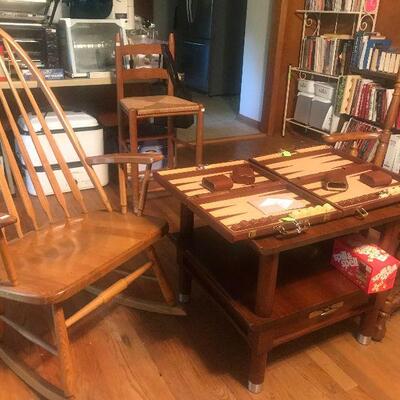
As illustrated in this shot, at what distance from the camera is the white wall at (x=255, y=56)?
4.00m

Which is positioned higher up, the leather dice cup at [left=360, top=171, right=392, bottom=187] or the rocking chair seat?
the leather dice cup at [left=360, top=171, right=392, bottom=187]

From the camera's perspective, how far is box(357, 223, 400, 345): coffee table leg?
4.78 feet

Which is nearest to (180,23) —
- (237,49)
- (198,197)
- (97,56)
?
(237,49)

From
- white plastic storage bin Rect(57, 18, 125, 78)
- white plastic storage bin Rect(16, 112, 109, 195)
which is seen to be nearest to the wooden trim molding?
white plastic storage bin Rect(57, 18, 125, 78)

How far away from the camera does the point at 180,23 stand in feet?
19.3

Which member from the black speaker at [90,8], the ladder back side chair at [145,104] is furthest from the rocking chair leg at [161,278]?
the black speaker at [90,8]

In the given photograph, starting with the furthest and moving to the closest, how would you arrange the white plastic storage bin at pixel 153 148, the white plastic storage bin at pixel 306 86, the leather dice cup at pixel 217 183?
the white plastic storage bin at pixel 306 86
the white plastic storage bin at pixel 153 148
the leather dice cup at pixel 217 183

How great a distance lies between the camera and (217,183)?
1.41 metres

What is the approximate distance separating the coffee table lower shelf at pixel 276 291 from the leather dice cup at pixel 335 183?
285mm

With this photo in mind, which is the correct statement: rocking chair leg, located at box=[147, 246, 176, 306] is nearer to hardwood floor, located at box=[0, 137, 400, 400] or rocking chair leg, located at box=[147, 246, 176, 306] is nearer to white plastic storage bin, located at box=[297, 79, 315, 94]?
hardwood floor, located at box=[0, 137, 400, 400]

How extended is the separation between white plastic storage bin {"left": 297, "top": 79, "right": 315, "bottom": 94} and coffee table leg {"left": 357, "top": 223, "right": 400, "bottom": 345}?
103 inches

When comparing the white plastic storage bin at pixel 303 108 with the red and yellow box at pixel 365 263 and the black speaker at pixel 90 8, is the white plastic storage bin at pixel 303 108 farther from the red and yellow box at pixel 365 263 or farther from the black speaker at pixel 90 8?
the red and yellow box at pixel 365 263

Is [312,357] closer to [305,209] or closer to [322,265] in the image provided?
[322,265]

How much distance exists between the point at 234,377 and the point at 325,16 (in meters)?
3.47
